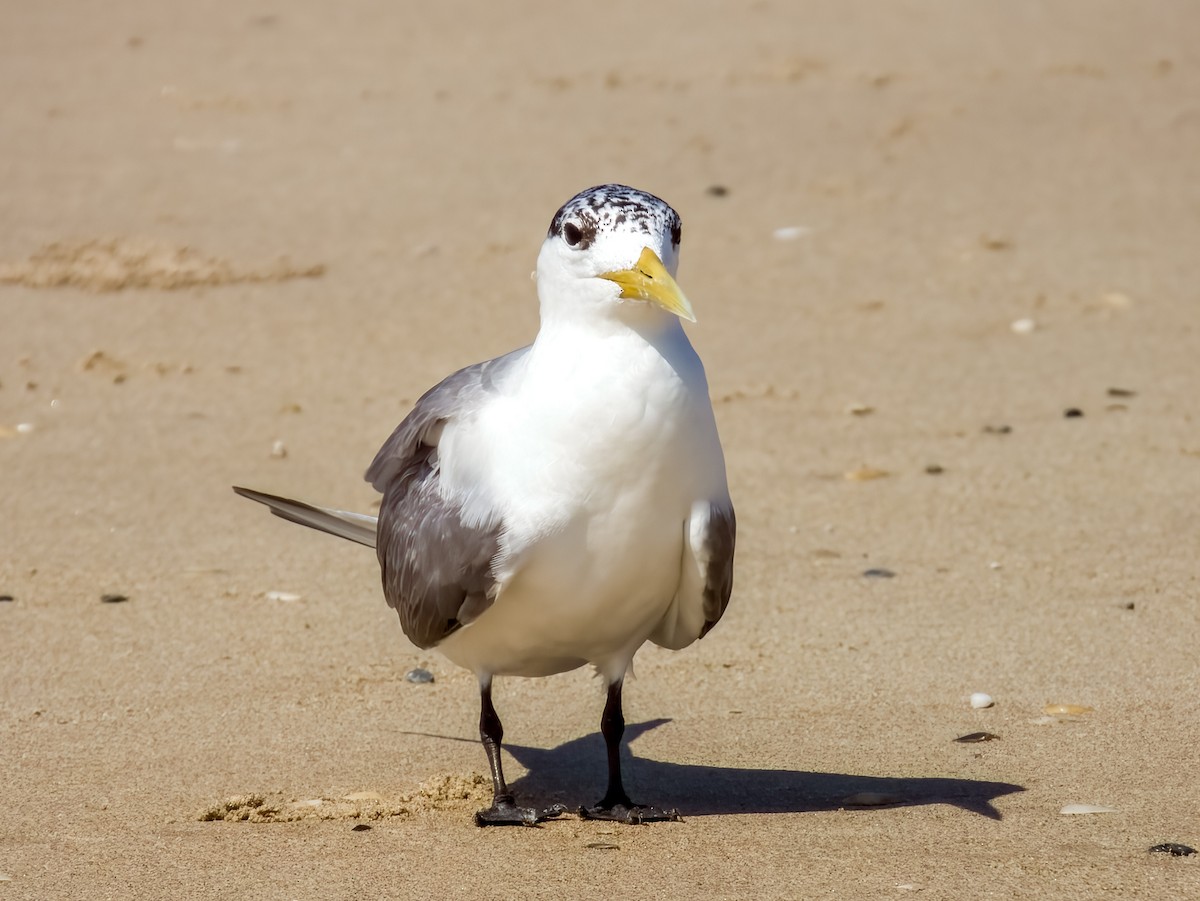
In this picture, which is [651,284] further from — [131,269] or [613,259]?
[131,269]

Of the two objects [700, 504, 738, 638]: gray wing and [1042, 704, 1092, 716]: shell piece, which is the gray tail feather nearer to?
[700, 504, 738, 638]: gray wing

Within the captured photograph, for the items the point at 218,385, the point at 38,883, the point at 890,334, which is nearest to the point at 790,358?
the point at 890,334

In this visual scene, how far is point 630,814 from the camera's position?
4285 millimetres

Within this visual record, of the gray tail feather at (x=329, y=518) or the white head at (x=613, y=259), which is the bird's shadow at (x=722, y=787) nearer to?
the gray tail feather at (x=329, y=518)

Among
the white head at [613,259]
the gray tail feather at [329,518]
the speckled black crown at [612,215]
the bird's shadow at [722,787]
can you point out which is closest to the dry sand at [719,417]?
the bird's shadow at [722,787]

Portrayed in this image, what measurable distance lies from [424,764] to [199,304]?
4561mm

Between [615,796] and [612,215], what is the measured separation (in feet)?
4.74

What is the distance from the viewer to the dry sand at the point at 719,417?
4238 millimetres

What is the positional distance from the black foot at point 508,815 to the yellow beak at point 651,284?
4.23ft

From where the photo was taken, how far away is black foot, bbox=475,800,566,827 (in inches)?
168

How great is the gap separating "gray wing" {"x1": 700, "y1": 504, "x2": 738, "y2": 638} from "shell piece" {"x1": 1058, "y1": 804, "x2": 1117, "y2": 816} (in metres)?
0.95

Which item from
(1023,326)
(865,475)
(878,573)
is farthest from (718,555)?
(1023,326)

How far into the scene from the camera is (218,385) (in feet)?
25.9

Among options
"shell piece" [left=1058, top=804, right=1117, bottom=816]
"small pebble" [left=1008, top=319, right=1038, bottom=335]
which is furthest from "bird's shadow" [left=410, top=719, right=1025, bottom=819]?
"small pebble" [left=1008, top=319, right=1038, bottom=335]
